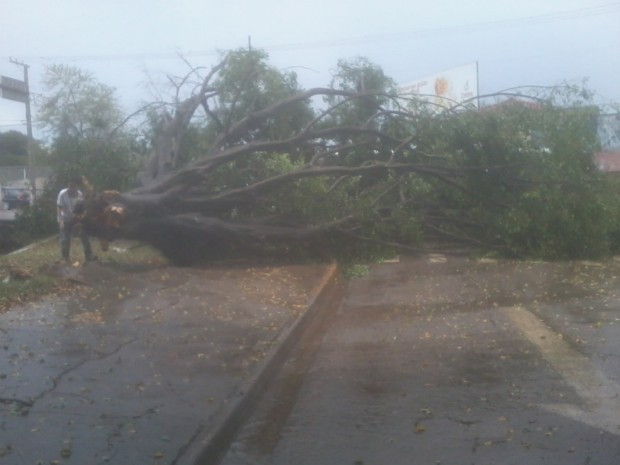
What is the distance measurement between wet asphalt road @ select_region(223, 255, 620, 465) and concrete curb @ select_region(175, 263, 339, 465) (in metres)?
0.10

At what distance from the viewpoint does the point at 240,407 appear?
24.4 ft

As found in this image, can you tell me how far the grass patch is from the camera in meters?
12.4

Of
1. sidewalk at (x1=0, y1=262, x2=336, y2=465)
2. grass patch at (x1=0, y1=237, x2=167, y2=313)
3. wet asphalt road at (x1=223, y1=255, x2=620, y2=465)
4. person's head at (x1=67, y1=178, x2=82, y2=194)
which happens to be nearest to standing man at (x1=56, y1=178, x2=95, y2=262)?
person's head at (x1=67, y1=178, x2=82, y2=194)

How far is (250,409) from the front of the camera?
25.4 ft

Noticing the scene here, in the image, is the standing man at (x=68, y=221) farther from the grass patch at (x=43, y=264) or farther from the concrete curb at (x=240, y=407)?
the concrete curb at (x=240, y=407)

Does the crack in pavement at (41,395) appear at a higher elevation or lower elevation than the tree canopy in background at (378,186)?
lower

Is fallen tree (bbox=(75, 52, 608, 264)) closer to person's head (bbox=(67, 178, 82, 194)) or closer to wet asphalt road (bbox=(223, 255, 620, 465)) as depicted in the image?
person's head (bbox=(67, 178, 82, 194))

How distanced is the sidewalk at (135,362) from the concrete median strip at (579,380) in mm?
2732

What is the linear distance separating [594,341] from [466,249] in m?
9.03

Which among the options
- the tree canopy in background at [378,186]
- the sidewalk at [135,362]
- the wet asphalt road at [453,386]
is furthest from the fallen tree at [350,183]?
the wet asphalt road at [453,386]

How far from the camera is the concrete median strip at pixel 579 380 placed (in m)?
7.10

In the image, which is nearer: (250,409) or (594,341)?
(250,409)

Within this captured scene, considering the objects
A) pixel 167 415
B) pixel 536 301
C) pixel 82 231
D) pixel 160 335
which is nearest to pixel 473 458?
pixel 167 415

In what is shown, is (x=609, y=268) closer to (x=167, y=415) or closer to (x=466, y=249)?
(x=466, y=249)
